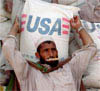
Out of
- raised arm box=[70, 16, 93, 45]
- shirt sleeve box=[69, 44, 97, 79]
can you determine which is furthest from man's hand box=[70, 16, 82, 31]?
shirt sleeve box=[69, 44, 97, 79]

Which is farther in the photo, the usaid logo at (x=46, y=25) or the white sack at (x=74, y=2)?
the white sack at (x=74, y=2)

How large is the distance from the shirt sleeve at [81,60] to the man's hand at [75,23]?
0.15 m

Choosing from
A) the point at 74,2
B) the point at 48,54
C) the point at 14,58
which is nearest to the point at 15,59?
the point at 14,58

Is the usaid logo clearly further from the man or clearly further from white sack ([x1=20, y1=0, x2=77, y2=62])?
the man

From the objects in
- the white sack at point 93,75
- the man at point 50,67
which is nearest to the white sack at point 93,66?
the white sack at point 93,75

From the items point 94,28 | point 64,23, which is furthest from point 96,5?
point 64,23

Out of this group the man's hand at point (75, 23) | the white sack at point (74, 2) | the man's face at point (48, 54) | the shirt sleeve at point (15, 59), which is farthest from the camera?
the white sack at point (74, 2)

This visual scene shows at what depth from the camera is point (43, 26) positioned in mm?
1991

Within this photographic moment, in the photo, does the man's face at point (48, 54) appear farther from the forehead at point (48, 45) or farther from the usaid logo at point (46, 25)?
the usaid logo at point (46, 25)

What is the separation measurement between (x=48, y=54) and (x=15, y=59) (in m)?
0.21

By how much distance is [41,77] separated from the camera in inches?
69.6

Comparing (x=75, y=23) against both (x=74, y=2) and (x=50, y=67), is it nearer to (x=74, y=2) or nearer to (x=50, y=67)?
(x=50, y=67)

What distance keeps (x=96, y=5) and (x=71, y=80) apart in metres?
0.79

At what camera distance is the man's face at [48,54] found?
182cm
